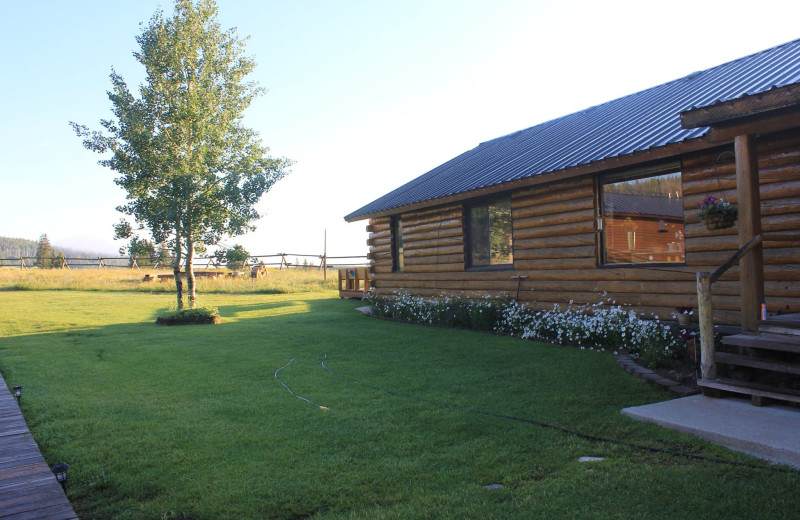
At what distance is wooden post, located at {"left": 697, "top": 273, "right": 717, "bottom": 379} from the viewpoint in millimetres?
4992

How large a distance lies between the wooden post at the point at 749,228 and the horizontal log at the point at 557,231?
3.56 meters

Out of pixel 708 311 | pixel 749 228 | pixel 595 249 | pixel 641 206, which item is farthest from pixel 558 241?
pixel 708 311

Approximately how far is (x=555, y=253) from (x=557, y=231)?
1.30ft

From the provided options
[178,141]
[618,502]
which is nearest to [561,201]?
[618,502]

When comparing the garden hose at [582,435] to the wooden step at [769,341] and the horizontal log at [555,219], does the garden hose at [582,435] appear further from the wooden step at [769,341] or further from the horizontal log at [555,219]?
the horizontal log at [555,219]

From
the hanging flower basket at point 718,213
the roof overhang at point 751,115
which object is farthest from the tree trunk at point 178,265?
the roof overhang at point 751,115

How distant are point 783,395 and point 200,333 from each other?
9814 millimetres

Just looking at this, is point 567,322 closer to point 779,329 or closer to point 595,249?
point 595,249

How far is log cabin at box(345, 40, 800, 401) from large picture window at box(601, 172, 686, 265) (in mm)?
18

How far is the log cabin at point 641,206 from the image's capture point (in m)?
5.17

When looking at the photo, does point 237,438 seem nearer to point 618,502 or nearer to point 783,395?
point 618,502

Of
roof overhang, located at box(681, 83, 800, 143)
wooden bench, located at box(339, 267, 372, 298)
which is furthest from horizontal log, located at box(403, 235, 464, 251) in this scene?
roof overhang, located at box(681, 83, 800, 143)

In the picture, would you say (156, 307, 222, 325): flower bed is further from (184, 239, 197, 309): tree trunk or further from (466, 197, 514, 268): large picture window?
(466, 197, 514, 268): large picture window

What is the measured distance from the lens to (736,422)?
411 centimetres
